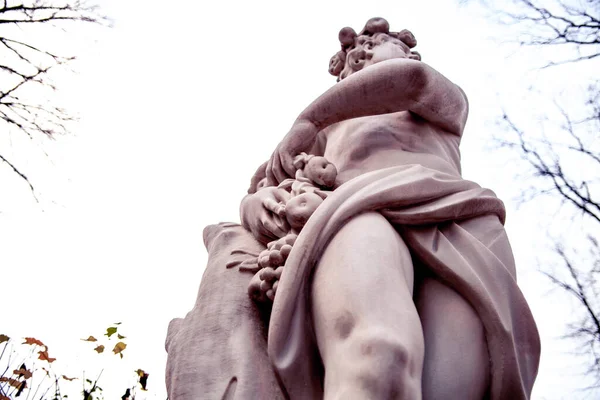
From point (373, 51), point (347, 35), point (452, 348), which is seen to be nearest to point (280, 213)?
point (452, 348)

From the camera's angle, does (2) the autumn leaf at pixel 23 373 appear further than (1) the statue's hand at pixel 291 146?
Yes

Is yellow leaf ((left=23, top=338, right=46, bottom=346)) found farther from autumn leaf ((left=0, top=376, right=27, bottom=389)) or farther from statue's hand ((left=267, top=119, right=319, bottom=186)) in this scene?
statue's hand ((left=267, top=119, right=319, bottom=186))

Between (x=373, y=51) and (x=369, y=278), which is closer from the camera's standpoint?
(x=369, y=278)

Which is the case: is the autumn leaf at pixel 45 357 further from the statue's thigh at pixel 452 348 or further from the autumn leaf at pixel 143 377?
the statue's thigh at pixel 452 348

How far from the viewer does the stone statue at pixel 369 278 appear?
271cm

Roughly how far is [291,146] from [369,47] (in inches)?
53.1

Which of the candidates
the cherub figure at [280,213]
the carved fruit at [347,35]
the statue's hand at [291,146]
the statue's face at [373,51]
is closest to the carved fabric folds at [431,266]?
the cherub figure at [280,213]

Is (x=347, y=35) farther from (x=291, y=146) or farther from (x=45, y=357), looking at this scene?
(x=45, y=357)

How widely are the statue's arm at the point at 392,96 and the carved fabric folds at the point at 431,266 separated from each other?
654 mm

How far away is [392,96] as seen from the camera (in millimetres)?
3840

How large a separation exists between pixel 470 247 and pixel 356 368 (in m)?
0.95

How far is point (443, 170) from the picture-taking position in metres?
3.74

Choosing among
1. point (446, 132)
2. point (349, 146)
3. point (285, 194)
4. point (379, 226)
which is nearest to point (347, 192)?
point (379, 226)

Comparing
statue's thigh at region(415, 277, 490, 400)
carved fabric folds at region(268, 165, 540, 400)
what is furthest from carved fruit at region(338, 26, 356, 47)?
statue's thigh at region(415, 277, 490, 400)
